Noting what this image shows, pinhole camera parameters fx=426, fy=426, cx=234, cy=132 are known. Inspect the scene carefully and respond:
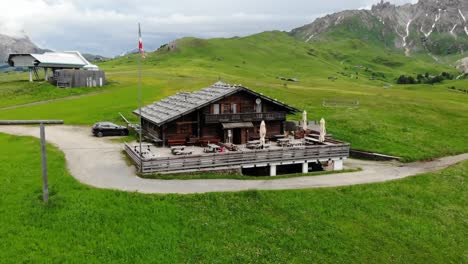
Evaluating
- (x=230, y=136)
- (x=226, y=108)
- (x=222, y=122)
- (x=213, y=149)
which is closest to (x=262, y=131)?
(x=230, y=136)

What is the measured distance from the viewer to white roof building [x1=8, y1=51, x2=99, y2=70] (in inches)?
3406

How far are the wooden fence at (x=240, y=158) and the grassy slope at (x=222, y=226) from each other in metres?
5.19

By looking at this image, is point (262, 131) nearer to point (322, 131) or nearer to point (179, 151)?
point (322, 131)

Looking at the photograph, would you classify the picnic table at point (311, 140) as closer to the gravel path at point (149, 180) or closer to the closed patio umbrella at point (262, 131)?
the gravel path at point (149, 180)

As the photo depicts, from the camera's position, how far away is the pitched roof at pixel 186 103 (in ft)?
138

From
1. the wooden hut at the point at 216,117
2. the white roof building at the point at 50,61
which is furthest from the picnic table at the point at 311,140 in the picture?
the white roof building at the point at 50,61

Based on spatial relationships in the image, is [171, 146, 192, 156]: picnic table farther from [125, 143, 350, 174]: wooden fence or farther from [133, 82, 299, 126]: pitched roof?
[125, 143, 350, 174]: wooden fence

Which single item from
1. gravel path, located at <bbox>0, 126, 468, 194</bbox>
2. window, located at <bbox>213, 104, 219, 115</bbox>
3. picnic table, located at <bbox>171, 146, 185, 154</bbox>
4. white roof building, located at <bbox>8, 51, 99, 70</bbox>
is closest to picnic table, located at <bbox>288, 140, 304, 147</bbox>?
gravel path, located at <bbox>0, 126, 468, 194</bbox>

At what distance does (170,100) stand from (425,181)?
29.0 metres

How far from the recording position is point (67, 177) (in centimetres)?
3288

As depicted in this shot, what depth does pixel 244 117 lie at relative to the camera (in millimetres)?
44781

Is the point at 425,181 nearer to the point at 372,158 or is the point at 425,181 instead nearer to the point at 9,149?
the point at 372,158

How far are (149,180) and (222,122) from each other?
12.7 meters

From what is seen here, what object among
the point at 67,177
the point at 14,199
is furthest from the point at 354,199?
the point at 14,199
